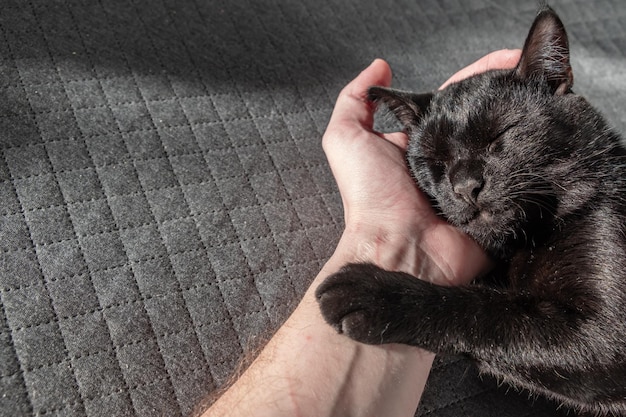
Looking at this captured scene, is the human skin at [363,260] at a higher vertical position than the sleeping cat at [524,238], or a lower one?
lower

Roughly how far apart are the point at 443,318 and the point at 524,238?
12.7 inches

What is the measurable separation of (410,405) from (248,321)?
39 cm

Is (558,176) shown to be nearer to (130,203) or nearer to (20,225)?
(130,203)

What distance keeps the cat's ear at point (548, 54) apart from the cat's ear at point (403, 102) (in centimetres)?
24

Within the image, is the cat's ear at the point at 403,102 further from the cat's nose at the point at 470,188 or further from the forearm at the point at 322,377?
the forearm at the point at 322,377

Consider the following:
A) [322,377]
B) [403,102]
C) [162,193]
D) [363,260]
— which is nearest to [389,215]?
[363,260]

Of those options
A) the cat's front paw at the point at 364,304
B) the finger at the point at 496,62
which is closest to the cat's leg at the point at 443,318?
the cat's front paw at the point at 364,304

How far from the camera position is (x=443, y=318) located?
1.06m

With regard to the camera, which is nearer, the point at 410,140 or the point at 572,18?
the point at 410,140

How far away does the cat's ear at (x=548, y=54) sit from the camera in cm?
121

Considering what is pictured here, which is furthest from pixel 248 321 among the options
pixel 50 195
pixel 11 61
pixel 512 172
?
pixel 11 61

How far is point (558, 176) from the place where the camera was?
1182 millimetres

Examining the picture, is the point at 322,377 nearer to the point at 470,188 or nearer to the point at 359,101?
the point at 470,188

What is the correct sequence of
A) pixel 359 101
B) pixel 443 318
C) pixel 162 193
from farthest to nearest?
pixel 359 101 → pixel 162 193 → pixel 443 318
